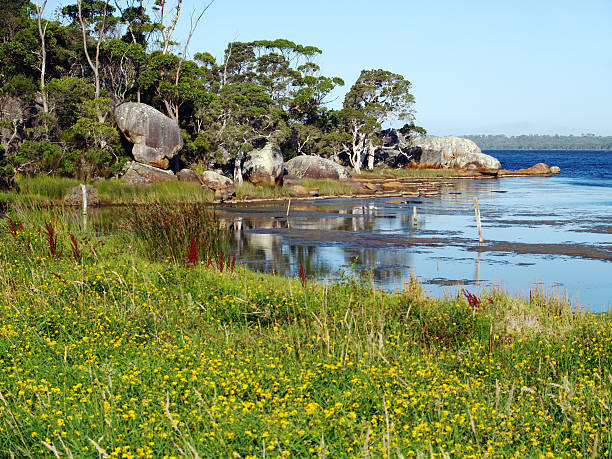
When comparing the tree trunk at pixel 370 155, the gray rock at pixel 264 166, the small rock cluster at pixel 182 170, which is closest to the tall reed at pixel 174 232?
the small rock cluster at pixel 182 170

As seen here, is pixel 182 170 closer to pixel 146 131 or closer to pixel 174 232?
pixel 146 131

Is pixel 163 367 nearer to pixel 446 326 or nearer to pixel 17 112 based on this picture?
pixel 446 326

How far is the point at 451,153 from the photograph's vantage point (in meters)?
77.9

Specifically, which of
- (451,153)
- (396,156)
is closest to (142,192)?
(396,156)

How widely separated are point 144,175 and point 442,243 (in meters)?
20.8

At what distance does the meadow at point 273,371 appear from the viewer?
5191 mm

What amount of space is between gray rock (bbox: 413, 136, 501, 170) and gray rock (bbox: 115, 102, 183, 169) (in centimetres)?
4024

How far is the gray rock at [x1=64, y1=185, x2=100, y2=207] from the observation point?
34000mm

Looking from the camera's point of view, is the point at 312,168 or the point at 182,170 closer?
the point at 182,170

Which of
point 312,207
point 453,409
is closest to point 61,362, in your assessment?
point 453,409

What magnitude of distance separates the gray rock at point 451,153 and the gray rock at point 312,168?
85.4 feet

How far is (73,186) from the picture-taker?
3559cm

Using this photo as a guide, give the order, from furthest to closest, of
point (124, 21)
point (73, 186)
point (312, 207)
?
point (124, 21), point (312, 207), point (73, 186)

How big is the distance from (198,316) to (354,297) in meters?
2.63
